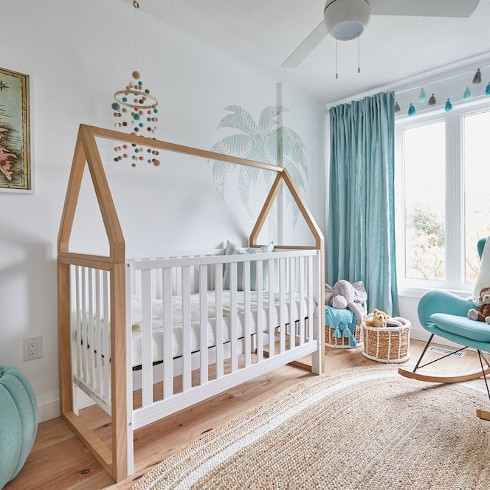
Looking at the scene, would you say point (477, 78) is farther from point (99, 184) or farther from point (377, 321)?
point (99, 184)

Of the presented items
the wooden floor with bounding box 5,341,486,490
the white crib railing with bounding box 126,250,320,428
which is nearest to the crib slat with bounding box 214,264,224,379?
the white crib railing with bounding box 126,250,320,428

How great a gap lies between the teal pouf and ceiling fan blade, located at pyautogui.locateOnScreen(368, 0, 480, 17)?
7.13ft

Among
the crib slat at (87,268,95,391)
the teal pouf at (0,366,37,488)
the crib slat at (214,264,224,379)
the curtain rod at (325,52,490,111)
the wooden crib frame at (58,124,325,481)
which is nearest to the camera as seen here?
the teal pouf at (0,366,37,488)

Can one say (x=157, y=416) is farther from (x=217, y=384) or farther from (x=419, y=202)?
(x=419, y=202)

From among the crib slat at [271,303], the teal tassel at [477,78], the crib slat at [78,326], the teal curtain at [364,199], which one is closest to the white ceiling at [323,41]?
the teal tassel at [477,78]

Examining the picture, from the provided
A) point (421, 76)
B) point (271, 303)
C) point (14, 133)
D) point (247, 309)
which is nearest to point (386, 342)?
point (271, 303)

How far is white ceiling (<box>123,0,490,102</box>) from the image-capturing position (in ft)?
7.00

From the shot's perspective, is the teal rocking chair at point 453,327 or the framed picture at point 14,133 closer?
the framed picture at point 14,133

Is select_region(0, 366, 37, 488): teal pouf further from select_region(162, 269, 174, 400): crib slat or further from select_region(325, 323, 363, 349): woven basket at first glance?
select_region(325, 323, 363, 349): woven basket

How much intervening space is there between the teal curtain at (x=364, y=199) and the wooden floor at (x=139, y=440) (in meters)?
1.27

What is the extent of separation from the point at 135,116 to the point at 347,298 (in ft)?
6.93

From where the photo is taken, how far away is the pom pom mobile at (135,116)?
2.00m

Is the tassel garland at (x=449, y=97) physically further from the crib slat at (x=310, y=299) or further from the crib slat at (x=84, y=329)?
the crib slat at (x=84, y=329)

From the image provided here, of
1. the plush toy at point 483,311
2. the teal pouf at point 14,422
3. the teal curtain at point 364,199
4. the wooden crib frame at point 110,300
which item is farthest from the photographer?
the teal curtain at point 364,199
